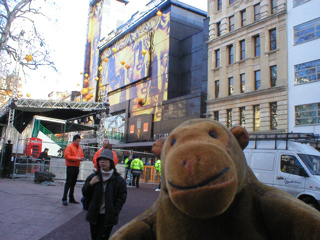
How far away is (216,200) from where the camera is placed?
1384mm

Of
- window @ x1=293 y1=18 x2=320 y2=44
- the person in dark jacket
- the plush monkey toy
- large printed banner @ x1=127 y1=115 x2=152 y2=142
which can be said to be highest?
window @ x1=293 y1=18 x2=320 y2=44

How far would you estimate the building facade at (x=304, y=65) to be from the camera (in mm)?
20672

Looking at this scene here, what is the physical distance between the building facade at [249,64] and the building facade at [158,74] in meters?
1.78

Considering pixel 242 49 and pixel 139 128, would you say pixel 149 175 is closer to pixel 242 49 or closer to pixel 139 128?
pixel 242 49

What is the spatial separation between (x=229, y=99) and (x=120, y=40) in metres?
24.0

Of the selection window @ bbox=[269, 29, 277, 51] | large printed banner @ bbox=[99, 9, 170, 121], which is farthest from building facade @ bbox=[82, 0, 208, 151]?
window @ bbox=[269, 29, 277, 51]

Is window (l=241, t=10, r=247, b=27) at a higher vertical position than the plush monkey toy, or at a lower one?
higher

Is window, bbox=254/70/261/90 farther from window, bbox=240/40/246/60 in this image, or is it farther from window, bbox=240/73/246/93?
window, bbox=240/40/246/60

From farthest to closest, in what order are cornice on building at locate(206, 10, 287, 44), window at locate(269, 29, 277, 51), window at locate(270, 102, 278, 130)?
window at locate(269, 29, 277, 51) → cornice on building at locate(206, 10, 287, 44) → window at locate(270, 102, 278, 130)

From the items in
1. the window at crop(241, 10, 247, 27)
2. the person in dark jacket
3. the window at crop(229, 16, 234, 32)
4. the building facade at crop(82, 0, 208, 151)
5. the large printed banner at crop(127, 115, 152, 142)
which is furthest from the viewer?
the large printed banner at crop(127, 115, 152, 142)

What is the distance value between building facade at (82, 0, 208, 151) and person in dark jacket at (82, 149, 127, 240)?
2499cm

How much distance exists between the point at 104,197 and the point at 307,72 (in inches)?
846

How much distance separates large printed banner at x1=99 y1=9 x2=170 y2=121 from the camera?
114 feet

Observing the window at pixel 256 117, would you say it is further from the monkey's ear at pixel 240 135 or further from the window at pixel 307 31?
the monkey's ear at pixel 240 135
